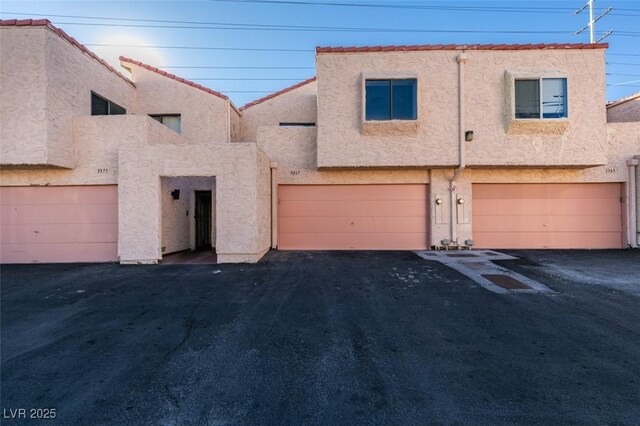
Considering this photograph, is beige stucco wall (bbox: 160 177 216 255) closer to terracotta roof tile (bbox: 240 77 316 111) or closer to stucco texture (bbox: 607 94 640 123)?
terracotta roof tile (bbox: 240 77 316 111)

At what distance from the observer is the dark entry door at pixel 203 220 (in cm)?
1031

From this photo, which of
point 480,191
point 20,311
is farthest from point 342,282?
point 480,191

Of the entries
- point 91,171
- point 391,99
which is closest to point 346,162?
point 391,99

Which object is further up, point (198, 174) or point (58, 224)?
point (198, 174)

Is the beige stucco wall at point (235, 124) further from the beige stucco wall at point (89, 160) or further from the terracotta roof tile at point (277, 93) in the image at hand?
the beige stucco wall at point (89, 160)

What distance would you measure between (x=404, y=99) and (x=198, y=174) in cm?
691

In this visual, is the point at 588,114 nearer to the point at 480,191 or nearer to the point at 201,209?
the point at 480,191

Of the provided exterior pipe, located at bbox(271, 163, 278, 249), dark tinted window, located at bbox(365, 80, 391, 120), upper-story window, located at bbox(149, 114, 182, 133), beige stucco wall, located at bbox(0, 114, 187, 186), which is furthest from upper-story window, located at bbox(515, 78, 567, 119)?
upper-story window, located at bbox(149, 114, 182, 133)

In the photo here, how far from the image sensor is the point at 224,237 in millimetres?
7316

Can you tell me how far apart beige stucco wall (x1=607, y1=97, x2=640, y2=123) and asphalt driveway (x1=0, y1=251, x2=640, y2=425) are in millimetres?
9882

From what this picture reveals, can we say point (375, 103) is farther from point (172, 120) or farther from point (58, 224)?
point (58, 224)

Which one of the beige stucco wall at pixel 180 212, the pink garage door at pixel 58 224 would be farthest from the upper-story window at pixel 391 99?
the pink garage door at pixel 58 224

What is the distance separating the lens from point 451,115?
8.70m

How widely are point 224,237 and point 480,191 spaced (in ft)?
29.8
